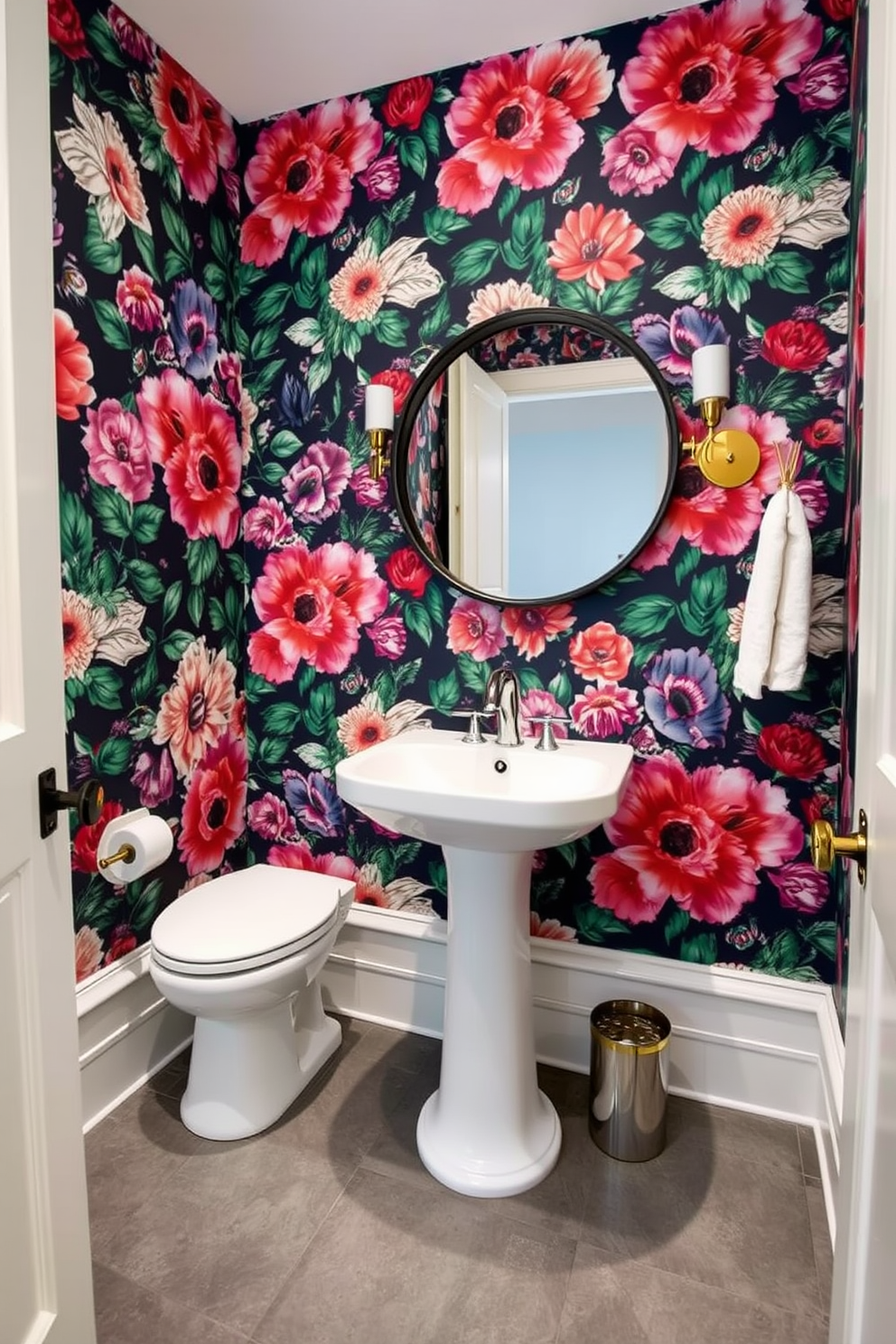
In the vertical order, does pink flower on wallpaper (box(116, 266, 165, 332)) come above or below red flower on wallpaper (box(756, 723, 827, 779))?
above

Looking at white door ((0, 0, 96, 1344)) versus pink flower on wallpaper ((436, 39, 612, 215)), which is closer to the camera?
white door ((0, 0, 96, 1344))

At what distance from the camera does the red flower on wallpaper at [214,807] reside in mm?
2062

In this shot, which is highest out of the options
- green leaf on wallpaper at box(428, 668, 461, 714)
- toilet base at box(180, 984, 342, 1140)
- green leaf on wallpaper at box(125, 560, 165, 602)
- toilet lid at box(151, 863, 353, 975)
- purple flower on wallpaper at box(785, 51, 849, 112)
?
purple flower on wallpaper at box(785, 51, 849, 112)

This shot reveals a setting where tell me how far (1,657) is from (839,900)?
5.48ft

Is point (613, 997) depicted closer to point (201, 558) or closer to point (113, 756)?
point (113, 756)

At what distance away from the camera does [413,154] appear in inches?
76.5

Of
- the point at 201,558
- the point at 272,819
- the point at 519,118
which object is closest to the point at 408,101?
the point at 519,118

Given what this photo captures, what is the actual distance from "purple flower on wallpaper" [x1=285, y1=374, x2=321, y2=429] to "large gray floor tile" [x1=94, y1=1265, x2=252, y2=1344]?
1.98 metres

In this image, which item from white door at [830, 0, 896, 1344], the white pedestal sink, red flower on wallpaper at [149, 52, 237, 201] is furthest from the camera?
red flower on wallpaper at [149, 52, 237, 201]

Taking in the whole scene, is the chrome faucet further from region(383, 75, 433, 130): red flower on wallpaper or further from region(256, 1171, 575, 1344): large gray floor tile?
region(383, 75, 433, 130): red flower on wallpaper

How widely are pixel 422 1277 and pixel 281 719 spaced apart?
1.38 meters

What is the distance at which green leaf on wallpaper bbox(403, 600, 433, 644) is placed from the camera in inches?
79.3

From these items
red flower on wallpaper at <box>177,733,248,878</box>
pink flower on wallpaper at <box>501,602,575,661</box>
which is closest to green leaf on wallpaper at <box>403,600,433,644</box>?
pink flower on wallpaper at <box>501,602,575,661</box>

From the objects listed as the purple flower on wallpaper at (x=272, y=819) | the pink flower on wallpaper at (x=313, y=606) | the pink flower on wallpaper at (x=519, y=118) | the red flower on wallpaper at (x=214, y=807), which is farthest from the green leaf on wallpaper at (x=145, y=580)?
the pink flower on wallpaper at (x=519, y=118)
